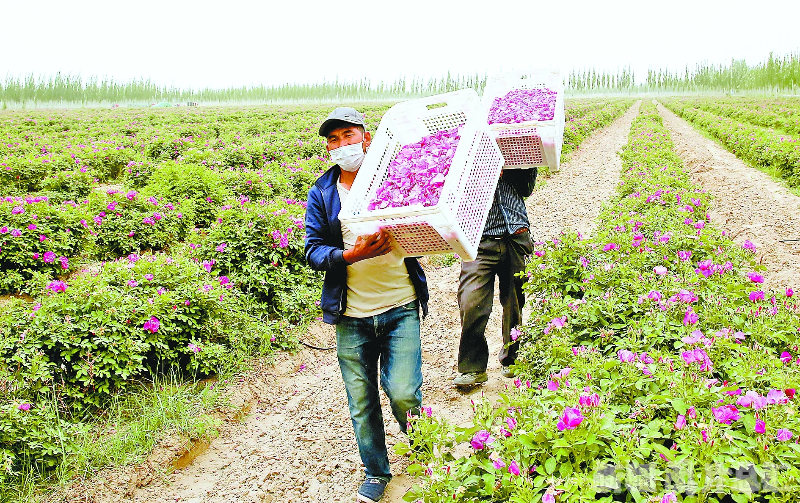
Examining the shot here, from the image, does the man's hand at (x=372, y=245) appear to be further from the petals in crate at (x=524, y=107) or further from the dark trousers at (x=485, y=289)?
the dark trousers at (x=485, y=289)

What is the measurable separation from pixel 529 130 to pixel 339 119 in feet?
3.35

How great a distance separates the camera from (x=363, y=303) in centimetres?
254

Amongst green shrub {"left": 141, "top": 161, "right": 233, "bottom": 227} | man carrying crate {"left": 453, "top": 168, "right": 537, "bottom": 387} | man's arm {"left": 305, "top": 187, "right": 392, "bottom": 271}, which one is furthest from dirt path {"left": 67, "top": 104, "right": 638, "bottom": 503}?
green shrub {"left": 141, "top": 161, "right": 233, "bottom": 227}

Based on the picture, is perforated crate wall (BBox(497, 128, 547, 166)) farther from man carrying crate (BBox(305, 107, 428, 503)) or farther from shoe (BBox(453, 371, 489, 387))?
shoe (BBox(453, 371, 489, 387))

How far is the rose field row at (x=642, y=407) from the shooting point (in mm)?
1454

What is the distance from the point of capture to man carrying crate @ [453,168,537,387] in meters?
3.49

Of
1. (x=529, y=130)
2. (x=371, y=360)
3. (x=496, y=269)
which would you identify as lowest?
(x=371, y=360)

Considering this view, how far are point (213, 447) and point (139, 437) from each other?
429 millimetres

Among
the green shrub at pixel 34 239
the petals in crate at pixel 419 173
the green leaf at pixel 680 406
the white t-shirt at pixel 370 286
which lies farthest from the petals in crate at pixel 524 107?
the green shrub at pixel 34 239

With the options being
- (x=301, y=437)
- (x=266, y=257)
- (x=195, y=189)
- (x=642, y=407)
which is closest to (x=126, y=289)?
(x=266, y=257)

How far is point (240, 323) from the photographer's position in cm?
466

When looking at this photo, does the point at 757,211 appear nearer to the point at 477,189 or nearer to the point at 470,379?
the point at 470,379

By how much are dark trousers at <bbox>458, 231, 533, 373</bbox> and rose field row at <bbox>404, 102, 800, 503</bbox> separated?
47 centimetres

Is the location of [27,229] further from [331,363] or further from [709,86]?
[709,86]
